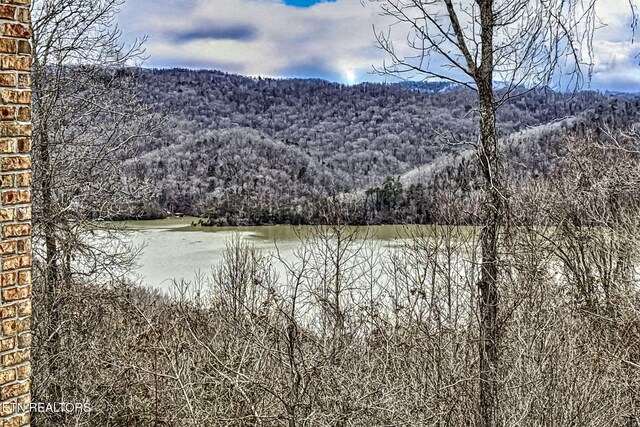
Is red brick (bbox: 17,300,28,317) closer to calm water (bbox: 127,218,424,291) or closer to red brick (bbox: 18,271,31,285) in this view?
red brick (bbox: 18,271,31,285)

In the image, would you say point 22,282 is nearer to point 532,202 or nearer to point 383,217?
point 532,202

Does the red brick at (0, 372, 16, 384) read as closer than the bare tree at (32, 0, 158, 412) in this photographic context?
Yes

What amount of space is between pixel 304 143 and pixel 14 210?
3938 centimetres

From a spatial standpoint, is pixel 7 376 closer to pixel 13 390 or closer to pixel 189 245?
pixel 13 390

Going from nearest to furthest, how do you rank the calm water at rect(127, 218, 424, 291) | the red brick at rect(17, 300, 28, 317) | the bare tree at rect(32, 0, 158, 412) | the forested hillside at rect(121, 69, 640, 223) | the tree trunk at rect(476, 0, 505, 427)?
the red brick at rect(17, 300, 28, 317), the tree trunk at rect(476, 0, 505, 427), the bare tree at rect(32, 0, 158, 412), the calm water at rect(127, 218, 424, 291), the forested hillside at rect(121, 69, 640, 223)

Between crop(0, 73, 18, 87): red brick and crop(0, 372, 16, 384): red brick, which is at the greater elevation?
crop(0, 73, 18, 87): red brick

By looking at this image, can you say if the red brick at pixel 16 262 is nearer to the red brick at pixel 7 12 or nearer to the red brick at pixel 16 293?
the red brick at pixel 16 293

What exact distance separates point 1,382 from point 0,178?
855mm

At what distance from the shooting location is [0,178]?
7.68 ft

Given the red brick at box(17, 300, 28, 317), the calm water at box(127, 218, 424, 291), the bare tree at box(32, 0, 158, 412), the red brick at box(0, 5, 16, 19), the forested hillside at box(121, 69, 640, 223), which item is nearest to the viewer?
the red brick at box(0, 5, 16, 19)

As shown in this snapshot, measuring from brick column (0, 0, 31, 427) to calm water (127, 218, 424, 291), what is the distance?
11.9 m

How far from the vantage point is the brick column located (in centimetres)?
236

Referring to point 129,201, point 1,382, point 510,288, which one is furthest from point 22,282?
point 129,201

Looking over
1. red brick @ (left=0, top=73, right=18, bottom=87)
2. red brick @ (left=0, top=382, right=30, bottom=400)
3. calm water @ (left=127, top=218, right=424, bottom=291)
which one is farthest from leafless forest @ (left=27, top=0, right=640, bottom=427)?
calm water @ (left=127, top=218, right=424, bottom=291)
